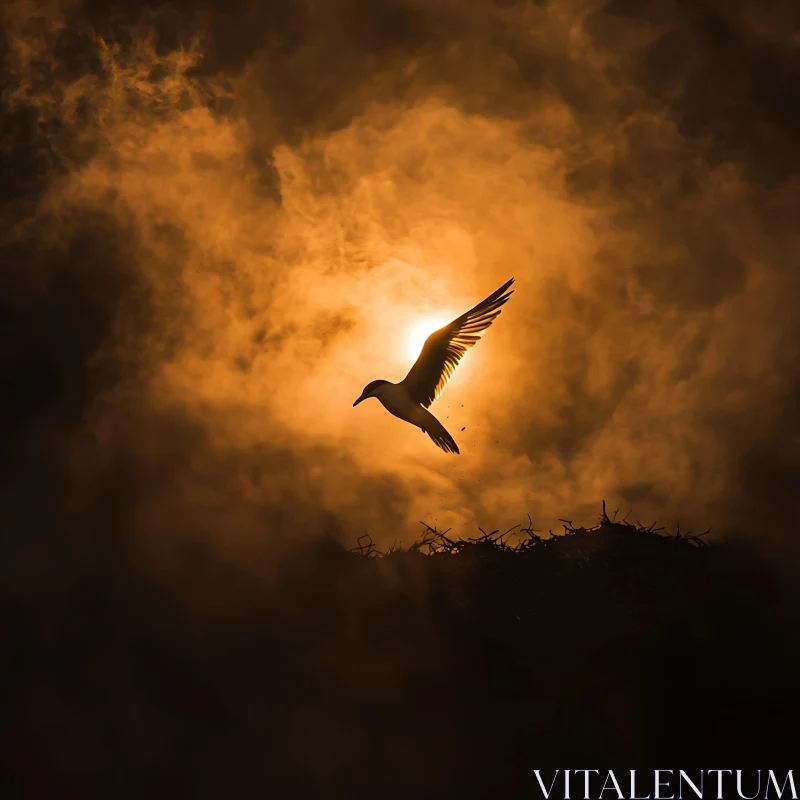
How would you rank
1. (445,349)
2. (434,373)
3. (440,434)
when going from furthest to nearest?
(440,434)
(434,373)
(445,349)

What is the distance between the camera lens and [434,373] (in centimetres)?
860

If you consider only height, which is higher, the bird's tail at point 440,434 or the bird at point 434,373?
the bird at point 434,373

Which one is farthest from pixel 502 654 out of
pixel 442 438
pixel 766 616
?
pixel 442 438

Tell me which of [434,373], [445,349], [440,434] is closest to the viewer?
[445,349]

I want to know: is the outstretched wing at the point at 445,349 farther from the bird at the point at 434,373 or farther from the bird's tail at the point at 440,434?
the bird's tail at the point at 440,434

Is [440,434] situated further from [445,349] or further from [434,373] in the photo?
[445,349]

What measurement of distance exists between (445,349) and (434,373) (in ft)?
1.01

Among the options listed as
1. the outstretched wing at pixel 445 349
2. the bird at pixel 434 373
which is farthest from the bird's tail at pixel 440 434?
the outstretched wing at pixel 445 349

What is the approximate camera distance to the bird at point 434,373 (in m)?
8.26

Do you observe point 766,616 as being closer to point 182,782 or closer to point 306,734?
point 306,734

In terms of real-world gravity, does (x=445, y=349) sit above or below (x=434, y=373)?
above

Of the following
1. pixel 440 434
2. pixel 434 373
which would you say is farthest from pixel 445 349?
pixel 440 434

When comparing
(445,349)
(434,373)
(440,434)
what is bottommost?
(440,434)

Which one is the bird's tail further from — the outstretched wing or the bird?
the outstretched wing
